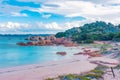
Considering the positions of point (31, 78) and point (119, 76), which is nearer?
point (119, 76)

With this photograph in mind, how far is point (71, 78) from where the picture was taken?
19.4 metres

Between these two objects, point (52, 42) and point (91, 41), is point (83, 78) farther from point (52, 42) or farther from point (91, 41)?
point (52, 42)

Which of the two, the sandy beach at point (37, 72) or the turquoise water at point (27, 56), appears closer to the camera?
the sandy beach at point (37, 72)

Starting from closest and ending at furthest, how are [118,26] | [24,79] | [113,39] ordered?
[24,79]
[113,39]
[118,26]

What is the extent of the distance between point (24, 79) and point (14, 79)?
37.0 inches

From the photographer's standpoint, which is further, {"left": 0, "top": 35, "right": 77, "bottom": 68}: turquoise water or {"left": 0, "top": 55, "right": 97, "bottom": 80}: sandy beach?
{"left": 0, "top": 35, "right": 77, "bottom": 68}: turquoise water

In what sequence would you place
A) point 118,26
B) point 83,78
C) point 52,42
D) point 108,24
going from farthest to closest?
1. point 108,24
2. point 118,26
3. point 52,42
4. point 83,78

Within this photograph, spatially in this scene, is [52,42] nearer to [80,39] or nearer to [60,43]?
[60,43]

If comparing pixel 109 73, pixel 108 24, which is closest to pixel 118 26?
pixel 108 24

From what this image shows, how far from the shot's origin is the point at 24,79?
840 inches

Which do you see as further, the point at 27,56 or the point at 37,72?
the point at 27,56

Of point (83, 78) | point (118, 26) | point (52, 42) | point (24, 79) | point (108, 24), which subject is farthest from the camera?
point (108, 24)

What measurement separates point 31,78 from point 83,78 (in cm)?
494

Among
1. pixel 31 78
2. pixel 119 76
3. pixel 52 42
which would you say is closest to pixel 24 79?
pixel 31 78
